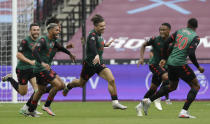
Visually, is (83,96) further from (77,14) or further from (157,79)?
(77,14)

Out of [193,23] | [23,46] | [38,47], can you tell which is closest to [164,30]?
[193,23]

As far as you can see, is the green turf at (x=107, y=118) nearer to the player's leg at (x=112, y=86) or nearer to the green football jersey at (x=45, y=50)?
the player's leg at (x=112, y=86)

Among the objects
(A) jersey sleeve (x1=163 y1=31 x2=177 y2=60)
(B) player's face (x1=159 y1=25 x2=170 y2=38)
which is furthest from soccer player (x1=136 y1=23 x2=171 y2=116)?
(A) jersey sleeve (x1=163 y1=31 x2=177 y2=60)

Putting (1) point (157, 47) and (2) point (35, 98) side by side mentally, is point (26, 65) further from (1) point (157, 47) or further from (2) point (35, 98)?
(1) point (157, 47)

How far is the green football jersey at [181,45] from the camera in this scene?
10203 mm

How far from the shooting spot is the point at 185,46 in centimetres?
1027

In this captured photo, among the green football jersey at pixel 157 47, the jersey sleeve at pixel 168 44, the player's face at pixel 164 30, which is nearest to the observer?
the jersey sleeve at pixel 168 44

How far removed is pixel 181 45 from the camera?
1031 cm

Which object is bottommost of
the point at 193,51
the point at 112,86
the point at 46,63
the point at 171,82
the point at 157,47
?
the point at 112,86

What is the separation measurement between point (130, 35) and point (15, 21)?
9301 mm

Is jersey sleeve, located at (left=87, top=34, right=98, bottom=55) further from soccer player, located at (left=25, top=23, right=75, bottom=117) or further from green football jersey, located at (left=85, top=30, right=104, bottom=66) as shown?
soccer player, located at (left=25, top=23, right=75, bottom=117)

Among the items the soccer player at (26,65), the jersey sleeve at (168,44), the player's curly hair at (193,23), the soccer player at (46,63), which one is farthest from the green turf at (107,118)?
the player's curly hair at (193,23)

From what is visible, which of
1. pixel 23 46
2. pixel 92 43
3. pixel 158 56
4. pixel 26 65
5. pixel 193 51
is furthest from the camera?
pixel 26 65

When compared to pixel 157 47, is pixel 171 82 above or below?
below
